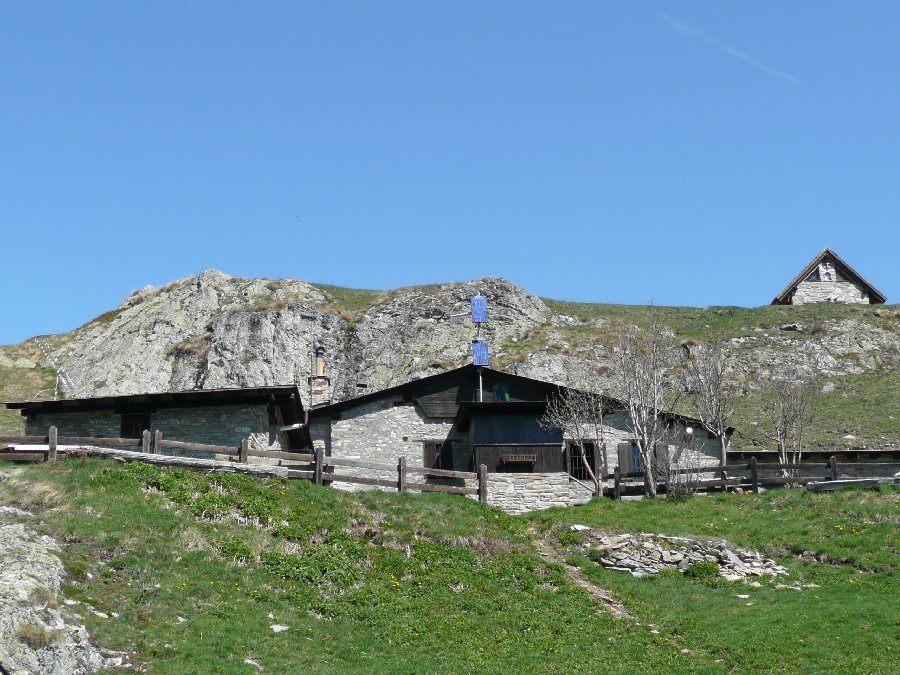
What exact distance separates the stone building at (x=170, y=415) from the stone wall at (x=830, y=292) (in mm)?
58891

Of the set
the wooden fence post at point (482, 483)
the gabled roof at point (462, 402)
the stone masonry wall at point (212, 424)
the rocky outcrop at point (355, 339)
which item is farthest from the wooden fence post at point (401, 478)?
the rocky outcrop at point (355, 339)

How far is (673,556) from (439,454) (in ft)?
53.8

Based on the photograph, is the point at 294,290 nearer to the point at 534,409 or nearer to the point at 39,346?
the point at 39,346

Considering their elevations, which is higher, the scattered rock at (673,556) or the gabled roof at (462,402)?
the gabled roof at (462,402)

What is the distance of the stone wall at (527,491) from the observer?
3450 centimetres

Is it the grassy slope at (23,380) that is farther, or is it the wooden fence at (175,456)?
the grassy slope at (23,380)

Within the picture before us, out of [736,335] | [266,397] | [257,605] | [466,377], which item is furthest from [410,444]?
[736,335]

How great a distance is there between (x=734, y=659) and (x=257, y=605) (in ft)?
33.0

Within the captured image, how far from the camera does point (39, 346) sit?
8325 centimetres

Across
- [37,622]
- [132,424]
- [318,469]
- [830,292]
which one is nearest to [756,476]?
[318,469]

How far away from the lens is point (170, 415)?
117 ft

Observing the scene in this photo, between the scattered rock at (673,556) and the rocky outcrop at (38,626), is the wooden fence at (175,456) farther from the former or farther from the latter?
the rocky outcrop at (38,626)

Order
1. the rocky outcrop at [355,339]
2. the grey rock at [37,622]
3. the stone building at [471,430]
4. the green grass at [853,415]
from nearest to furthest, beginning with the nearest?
the grey rock at [37,622], the stone building at [471,430], the green grass at [853,415], the rocky outcrop at [355,339]

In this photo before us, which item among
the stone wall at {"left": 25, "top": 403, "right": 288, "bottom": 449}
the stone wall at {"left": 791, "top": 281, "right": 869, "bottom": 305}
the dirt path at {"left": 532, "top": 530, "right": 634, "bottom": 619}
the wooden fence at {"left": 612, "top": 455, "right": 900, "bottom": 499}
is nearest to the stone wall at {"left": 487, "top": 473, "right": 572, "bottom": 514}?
the wooden fence at {"left": 612, "top": 455, "right": 900, "bottom": 499}
